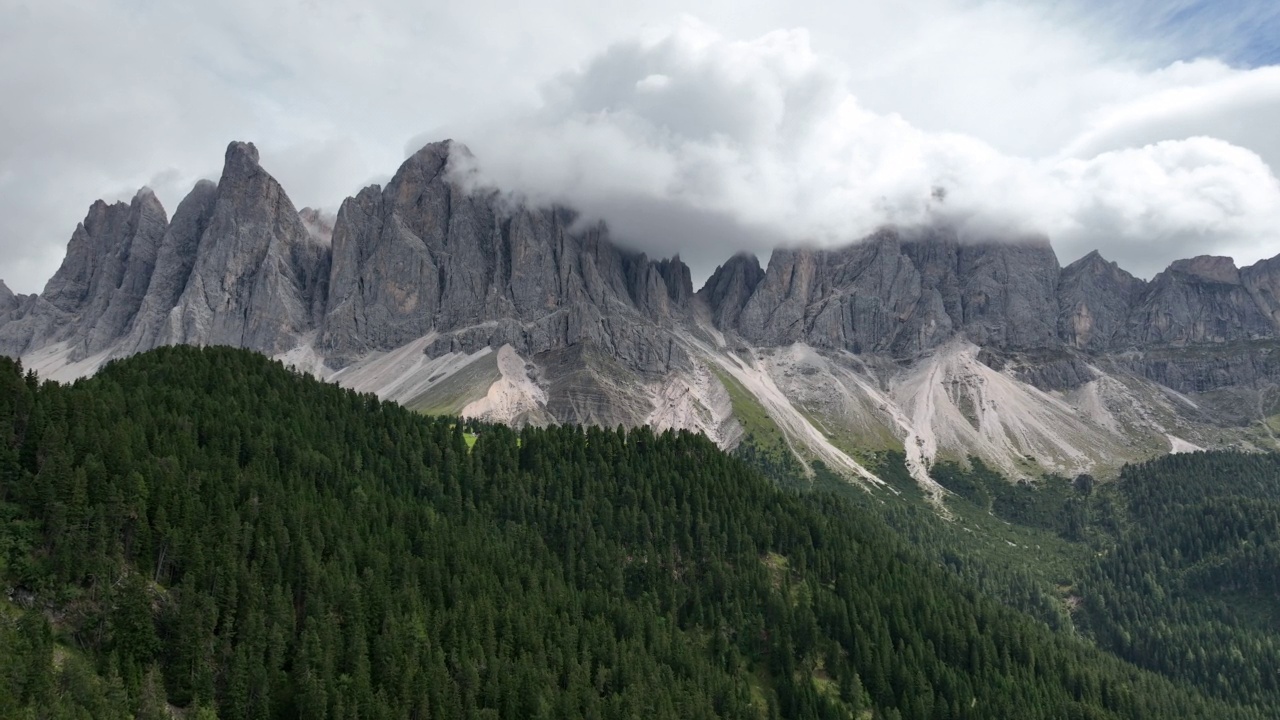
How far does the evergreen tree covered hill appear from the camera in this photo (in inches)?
3258

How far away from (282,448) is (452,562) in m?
31.1

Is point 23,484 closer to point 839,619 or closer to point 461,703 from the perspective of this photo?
point 461,703

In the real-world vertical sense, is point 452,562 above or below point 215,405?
below

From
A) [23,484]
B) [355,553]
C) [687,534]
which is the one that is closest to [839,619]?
[687,534]

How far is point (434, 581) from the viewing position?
11369 centimetres

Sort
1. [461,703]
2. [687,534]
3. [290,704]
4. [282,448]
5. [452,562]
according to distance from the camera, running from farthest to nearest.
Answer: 1. [687,534]
2. [282,448]
3. [452,562]
4. [461,703]
5. [290,704]

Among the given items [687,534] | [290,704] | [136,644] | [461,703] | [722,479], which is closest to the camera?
[136,644]

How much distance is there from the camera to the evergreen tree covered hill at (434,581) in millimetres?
82750

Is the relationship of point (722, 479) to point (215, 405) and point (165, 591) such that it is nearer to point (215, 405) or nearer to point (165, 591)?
point (215, 405)

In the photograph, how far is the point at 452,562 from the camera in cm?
12094

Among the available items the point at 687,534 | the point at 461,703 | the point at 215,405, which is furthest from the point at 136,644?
the point at 687,534

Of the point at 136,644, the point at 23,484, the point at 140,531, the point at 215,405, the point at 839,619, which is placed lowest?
the point at 839,619

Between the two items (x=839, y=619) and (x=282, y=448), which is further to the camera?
(x=839, y=619)

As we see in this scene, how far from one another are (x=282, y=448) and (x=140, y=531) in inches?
1583
